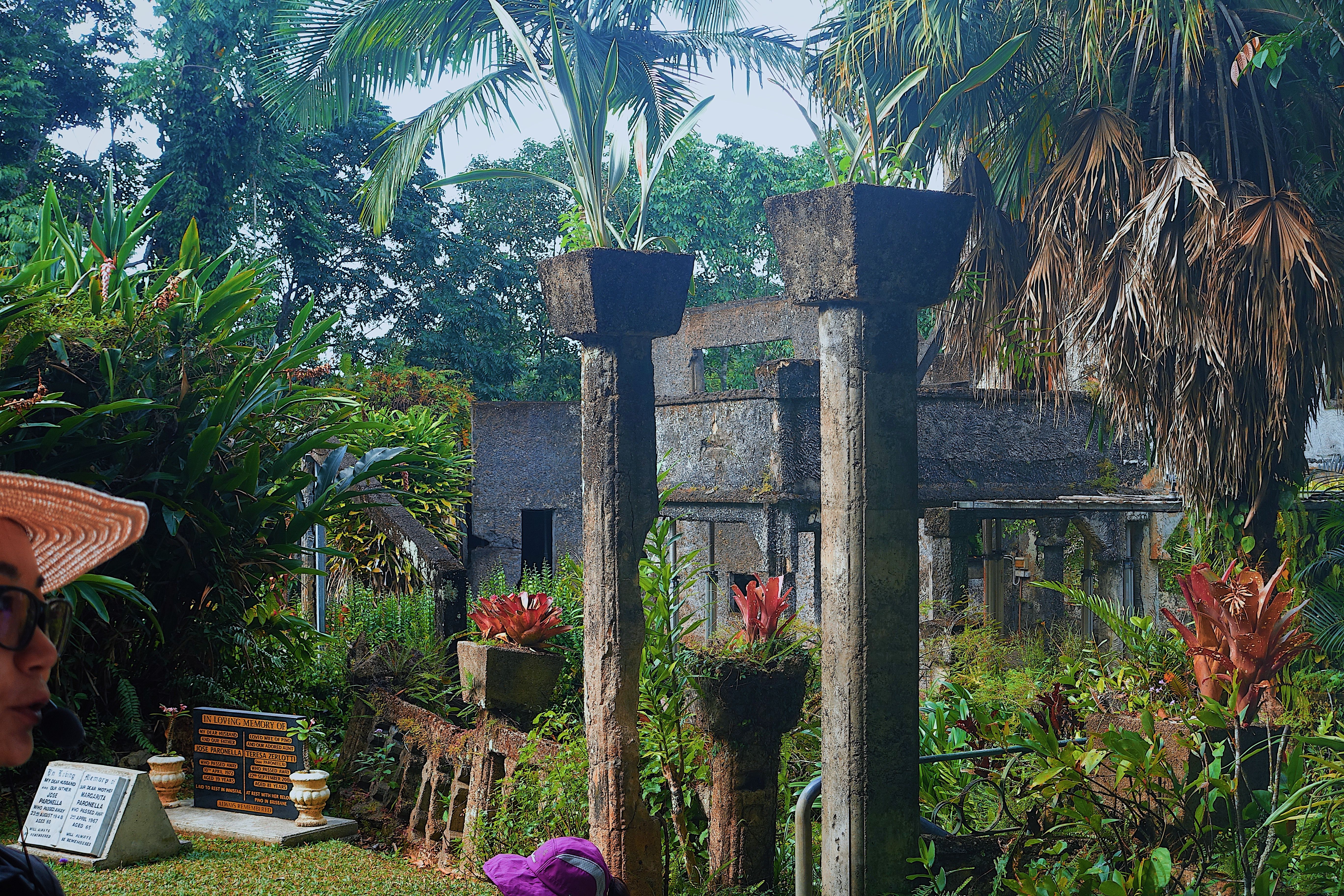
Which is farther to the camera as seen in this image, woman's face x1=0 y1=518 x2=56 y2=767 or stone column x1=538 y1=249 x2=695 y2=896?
stone column x1=538 y1=249 x2=695 y2=896

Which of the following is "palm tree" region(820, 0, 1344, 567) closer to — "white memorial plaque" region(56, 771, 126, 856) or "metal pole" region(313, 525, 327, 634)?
"metal pole" region(313, 525, 327, 634)

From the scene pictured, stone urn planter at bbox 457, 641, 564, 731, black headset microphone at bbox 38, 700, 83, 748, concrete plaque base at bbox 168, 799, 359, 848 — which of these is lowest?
concrete plaque base at bbox 168, 799, 359, 848

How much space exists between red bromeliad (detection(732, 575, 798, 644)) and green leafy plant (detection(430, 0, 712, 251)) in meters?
1.47

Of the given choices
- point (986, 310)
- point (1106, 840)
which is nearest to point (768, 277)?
point (986, 310)

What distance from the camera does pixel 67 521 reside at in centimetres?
146

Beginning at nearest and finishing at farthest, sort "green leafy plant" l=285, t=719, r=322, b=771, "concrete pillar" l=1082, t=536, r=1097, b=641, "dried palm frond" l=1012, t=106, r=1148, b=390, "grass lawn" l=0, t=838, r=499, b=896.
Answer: "grass lawn" l=0, t=838, r=499, b=896
"green leafy plant" l=285, t=719, r=322, b=771
"dried palm frond" l=1012, t=106, r=1148, b=390
"concrete pillar" l=1082, t=536, r=1097, b=641

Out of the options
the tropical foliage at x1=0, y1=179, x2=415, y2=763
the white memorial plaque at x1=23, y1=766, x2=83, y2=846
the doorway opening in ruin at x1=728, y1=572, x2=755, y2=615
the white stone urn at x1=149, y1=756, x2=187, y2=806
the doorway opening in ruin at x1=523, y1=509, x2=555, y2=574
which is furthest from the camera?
the doorway opening in ruin at x1=523, y1=509, x2=555, y2=574

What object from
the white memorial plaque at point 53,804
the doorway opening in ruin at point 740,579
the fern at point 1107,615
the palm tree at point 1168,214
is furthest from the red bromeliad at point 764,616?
the doorway opening in ruin at point 740,579

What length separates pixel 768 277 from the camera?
2950cm

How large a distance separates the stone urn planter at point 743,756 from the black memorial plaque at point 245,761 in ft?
8.31

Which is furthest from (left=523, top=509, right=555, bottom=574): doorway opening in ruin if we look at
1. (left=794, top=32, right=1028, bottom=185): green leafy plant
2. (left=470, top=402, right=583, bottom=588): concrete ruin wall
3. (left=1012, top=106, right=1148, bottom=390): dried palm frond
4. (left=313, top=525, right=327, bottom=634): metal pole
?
(left=794, top=32, right=1028, bottom=185): green leafy plant

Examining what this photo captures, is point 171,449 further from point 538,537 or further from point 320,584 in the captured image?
point 538,537

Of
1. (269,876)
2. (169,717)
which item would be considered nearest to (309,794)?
(269,876)

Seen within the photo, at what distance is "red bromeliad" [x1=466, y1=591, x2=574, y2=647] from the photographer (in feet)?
20.2
